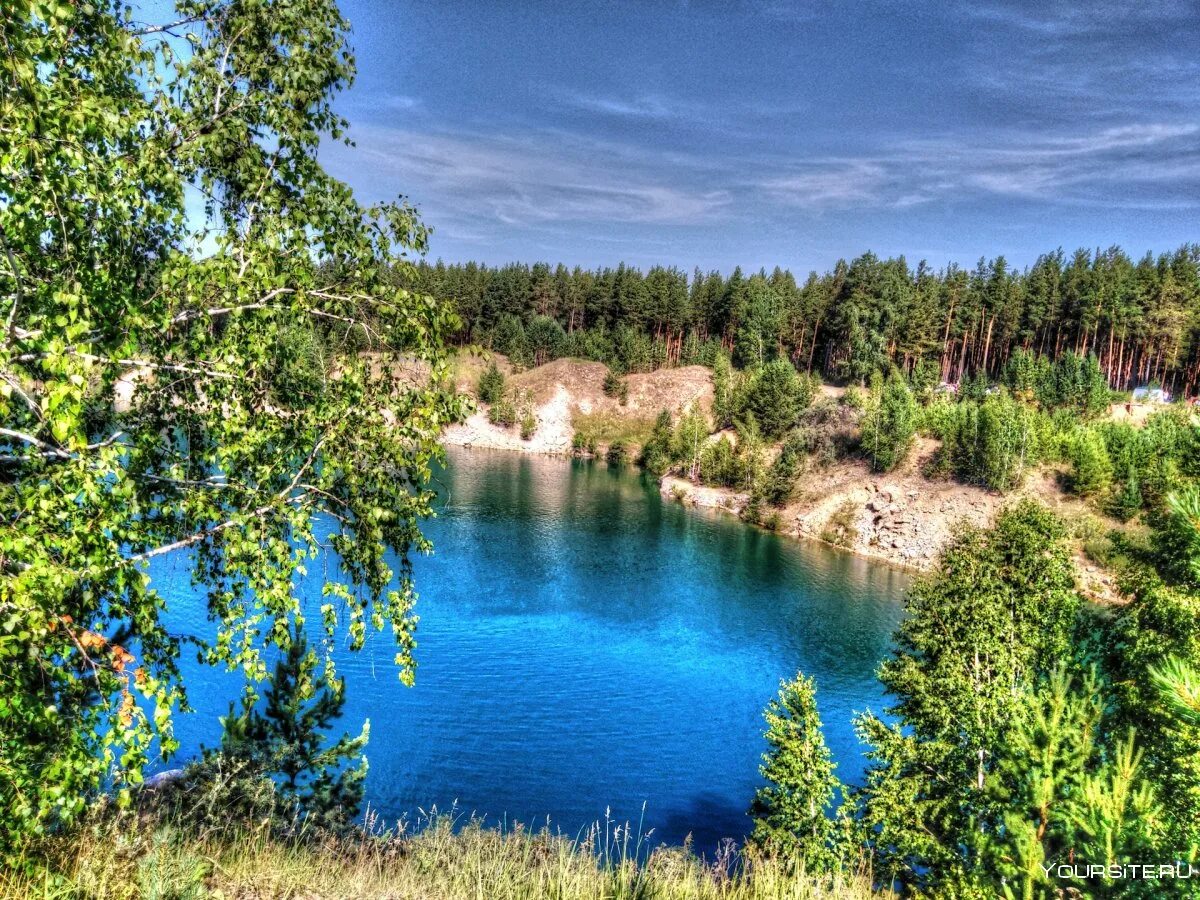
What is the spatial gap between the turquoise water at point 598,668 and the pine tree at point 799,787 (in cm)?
662

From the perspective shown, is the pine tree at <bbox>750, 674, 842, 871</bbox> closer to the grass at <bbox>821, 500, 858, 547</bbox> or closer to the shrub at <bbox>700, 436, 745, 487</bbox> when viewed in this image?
the grass at <bbox>821, 500, 858, 547</bbox>

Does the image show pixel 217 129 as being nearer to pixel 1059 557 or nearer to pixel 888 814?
pixel 888 814

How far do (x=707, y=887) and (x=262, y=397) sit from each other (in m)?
8.48

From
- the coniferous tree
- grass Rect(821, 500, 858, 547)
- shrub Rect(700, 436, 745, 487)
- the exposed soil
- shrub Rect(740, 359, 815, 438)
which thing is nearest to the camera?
the coniferous tree

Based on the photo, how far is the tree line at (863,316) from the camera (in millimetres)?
102062

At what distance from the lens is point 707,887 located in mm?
8586

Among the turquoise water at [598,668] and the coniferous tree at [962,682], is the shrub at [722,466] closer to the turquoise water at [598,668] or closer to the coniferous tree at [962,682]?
the turquoise water at [598,668]

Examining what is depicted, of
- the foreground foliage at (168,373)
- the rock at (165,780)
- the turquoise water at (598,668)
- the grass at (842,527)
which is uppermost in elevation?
the foreground foliage at (168,373)

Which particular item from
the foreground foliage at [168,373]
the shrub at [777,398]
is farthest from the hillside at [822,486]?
the foreground foliage at [168,373]

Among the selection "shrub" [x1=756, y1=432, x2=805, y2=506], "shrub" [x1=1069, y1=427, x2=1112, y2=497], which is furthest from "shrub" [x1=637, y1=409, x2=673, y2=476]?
"shrub" [x1=1069, y1=427, x2=1112, y2=497]

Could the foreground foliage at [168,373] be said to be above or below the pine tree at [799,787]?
above

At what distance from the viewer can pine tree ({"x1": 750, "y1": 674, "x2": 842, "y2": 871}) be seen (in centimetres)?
2073

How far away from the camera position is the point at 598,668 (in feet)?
138

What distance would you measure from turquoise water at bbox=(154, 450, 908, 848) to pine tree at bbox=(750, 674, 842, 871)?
662 centimetres
